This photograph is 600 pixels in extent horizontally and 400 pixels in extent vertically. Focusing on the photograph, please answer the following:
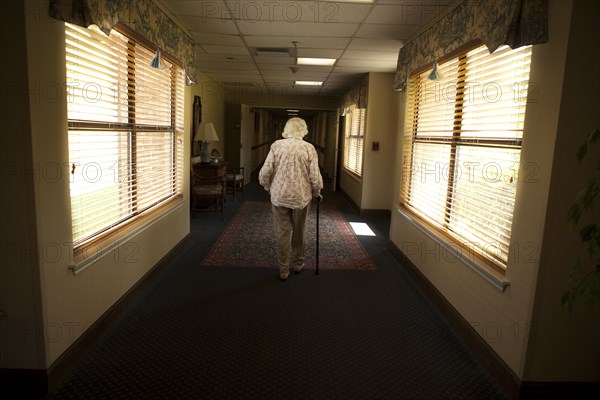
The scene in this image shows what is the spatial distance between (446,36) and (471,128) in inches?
34.5

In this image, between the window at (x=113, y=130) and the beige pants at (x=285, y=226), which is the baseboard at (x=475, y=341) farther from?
the window at (x=113, y=130)

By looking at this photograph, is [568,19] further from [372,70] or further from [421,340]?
[372,70]

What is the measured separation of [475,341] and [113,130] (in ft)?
9.22

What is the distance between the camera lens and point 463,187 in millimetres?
3230

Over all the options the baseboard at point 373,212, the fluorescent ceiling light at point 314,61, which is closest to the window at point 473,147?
the fluorescent ceiling light at point 314,61

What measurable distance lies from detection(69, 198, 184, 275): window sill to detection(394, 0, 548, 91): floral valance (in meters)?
2.70

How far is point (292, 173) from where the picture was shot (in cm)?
382

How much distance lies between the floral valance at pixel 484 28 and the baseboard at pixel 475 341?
177 cm

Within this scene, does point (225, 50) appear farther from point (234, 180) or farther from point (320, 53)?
→ point (234, 180)

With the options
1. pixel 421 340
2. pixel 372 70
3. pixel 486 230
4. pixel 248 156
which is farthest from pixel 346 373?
pixel 248 156

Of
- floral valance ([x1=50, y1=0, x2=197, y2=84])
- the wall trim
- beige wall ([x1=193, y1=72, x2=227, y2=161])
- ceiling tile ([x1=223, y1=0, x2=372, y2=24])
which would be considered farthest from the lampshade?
the wall trim

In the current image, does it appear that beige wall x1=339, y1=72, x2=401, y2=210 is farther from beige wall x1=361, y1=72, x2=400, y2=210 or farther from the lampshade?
the lampshade

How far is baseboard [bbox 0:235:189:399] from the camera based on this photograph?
2156mm

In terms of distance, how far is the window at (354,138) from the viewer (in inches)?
311
